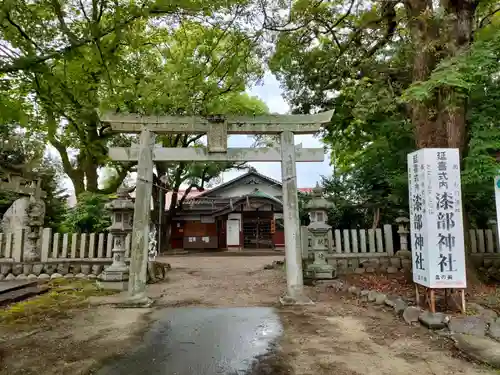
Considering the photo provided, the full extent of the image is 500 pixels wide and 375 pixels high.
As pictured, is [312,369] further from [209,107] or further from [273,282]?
[209,107]

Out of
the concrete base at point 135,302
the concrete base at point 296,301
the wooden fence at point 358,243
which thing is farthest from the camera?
the wooden fence at point 358,243

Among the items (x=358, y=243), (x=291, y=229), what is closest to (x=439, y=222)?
(x=291, y=229)

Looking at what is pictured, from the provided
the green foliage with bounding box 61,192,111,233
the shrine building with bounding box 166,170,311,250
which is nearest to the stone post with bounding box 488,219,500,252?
the green foliage with bounding box 61,192,111,233

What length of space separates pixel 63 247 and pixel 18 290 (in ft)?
6.78

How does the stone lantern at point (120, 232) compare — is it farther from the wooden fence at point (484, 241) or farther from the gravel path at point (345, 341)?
the wooden fence at point (484, 241)

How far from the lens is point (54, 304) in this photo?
6770mm

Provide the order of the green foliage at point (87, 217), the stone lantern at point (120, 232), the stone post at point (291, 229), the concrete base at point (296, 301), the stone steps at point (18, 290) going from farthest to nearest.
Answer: the green foliage at point (87, 217)
the stone lantern at point (120, 232)
the stone steps at point (18, 290)
the stone post at point (291, 229)
the concrete base at point (296, 301)

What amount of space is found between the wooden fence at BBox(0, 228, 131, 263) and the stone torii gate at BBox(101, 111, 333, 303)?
9.88 feet

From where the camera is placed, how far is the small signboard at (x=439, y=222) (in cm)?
522

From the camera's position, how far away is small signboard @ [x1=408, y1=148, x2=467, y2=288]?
5223mm

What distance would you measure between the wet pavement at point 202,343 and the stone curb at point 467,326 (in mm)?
2218

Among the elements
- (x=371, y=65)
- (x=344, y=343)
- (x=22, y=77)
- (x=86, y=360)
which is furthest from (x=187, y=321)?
(x=371, y=65)

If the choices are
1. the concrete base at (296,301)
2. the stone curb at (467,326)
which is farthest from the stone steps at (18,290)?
the stone curb at (467,326)

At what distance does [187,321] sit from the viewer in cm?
547
